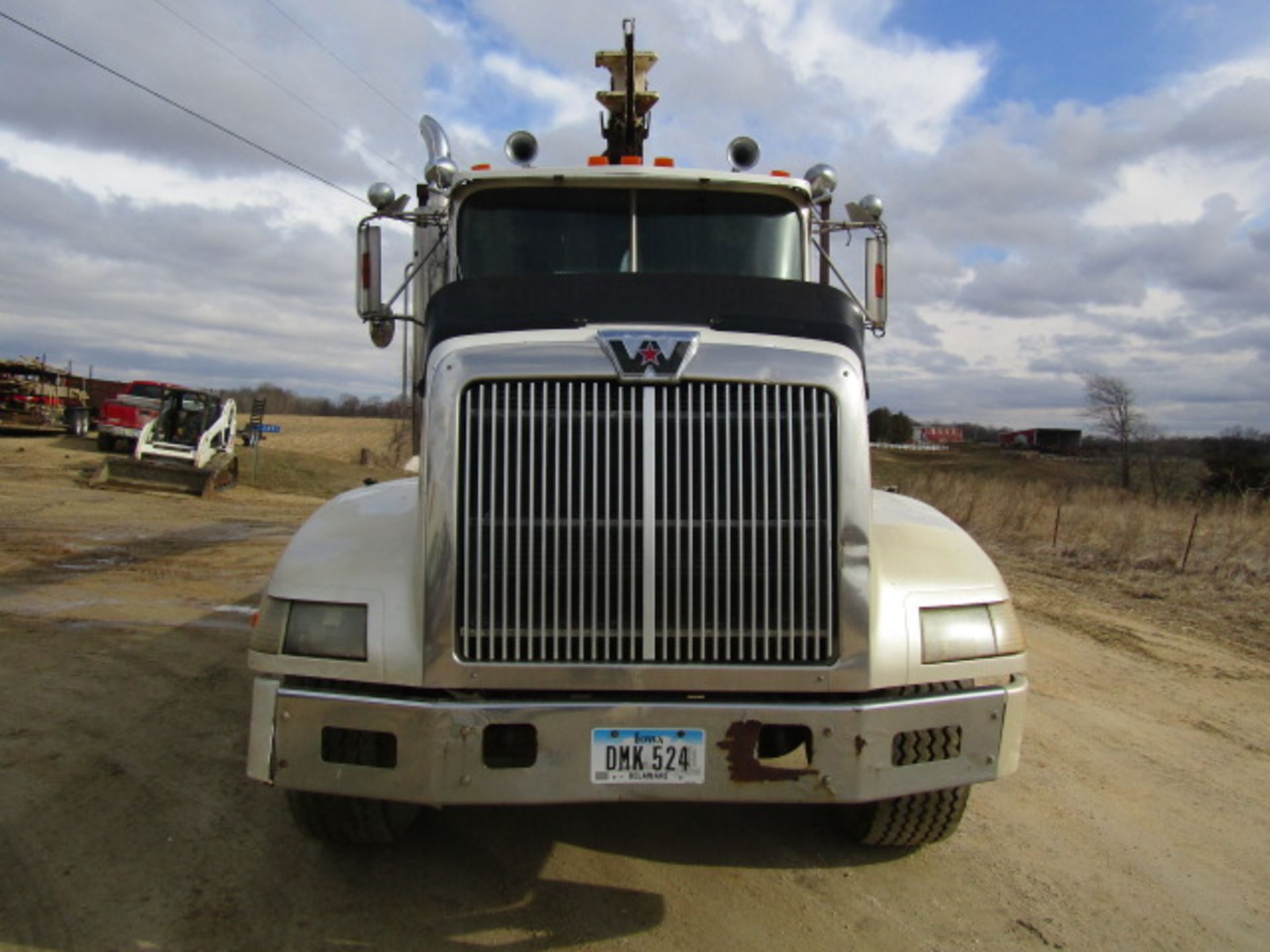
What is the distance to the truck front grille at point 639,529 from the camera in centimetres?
280

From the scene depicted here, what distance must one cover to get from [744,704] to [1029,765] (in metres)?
2.54

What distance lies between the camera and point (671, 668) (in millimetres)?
2785

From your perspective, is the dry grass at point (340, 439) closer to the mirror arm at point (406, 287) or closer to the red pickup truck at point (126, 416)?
the red pickup truck at point (126, 416)

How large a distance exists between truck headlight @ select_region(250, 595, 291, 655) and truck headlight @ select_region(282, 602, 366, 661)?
0.02 metres

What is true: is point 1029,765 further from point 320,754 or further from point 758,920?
point 320,754

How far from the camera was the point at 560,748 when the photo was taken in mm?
2689

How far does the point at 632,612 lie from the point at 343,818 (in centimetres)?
138

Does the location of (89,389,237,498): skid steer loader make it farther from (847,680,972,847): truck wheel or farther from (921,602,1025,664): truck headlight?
(921,602,1025,664): truck headlight

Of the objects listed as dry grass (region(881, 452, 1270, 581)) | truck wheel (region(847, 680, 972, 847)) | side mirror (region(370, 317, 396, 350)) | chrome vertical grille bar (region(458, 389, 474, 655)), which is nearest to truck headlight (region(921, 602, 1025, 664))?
truck wheel (region(847, 680, 972, 847))

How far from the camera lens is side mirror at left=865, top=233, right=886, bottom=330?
4625 millimetres

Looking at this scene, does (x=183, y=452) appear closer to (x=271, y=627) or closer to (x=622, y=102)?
(x=622, y=102)

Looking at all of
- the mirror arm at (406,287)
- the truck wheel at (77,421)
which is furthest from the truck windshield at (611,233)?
the truck wheel at (77,421)

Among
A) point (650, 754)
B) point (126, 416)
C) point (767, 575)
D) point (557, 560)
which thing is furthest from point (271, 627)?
point (126, 416)

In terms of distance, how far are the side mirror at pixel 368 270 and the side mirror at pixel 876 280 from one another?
8.32ft
